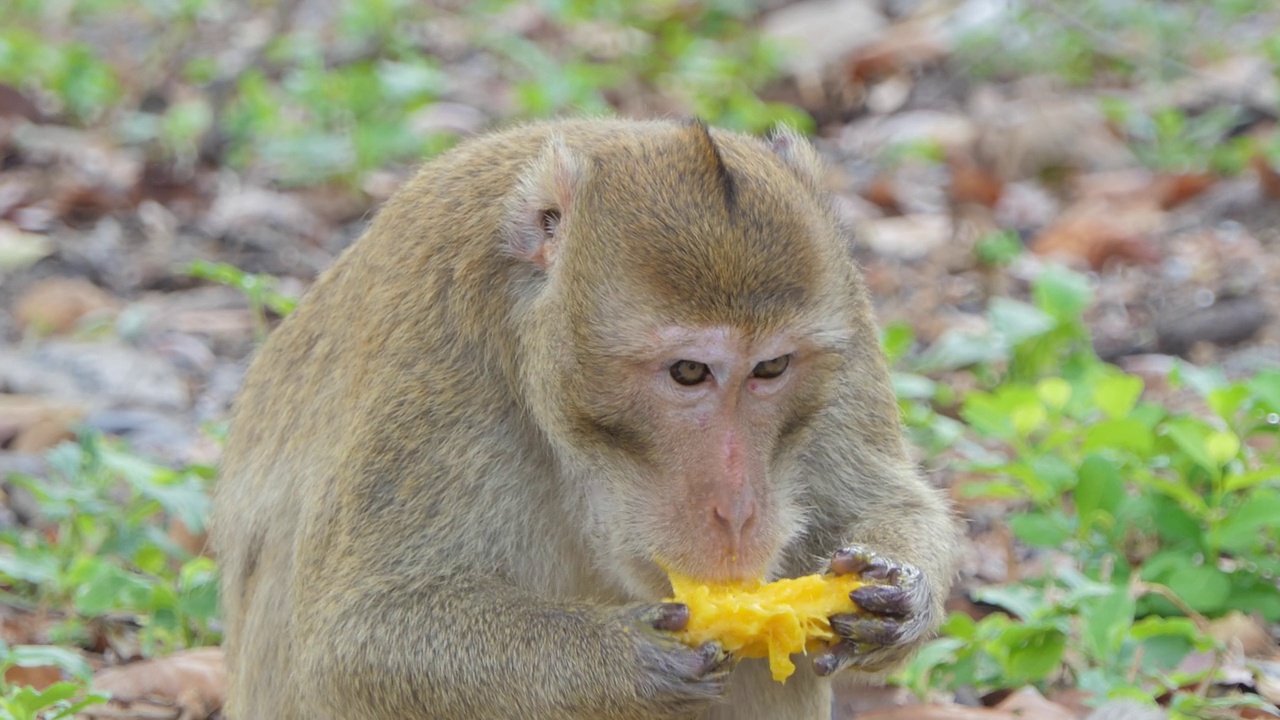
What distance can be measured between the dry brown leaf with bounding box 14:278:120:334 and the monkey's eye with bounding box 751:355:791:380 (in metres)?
5.04

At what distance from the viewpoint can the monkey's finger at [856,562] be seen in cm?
362

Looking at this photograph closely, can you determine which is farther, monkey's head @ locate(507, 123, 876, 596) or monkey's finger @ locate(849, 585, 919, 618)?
monkey's finger @ locate(849, 585, 919, 618)

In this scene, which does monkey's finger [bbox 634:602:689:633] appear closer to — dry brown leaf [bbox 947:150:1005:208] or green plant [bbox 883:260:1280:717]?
green plant [bbox 883:260:1280:717]

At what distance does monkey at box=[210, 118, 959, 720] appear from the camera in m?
3.45

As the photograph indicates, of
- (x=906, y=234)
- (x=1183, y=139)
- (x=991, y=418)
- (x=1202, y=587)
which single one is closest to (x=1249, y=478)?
(x=1202, y=587)

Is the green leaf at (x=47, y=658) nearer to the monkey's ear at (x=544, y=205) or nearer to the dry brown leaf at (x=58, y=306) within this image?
the monkey's ear at (x=544, y=205)

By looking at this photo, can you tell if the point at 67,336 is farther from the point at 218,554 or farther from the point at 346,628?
the point at 346,628

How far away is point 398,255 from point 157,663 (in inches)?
57.3

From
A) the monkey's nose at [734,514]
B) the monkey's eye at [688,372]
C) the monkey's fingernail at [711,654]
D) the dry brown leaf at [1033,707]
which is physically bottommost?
the dry brown leaf at [1033,707]

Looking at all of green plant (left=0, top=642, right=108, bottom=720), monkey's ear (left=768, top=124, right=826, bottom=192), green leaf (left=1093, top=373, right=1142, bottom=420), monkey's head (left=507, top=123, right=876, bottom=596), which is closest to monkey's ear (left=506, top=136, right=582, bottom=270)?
monkey's head (left=507, top=123, right=876, bottom=596)

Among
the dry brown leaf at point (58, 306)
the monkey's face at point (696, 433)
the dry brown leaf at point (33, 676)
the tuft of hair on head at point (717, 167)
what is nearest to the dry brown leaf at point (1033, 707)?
the monkey's face at point (696, 433)

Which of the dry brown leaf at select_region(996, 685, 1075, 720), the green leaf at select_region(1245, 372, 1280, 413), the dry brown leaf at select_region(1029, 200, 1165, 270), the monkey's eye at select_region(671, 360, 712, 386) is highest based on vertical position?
the monkey's eye at select_region(671, 360, 712, 386)

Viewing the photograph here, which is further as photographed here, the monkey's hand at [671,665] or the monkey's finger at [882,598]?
the monkey's finger at [882,598]

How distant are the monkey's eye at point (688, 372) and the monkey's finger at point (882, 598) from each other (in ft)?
1.91
